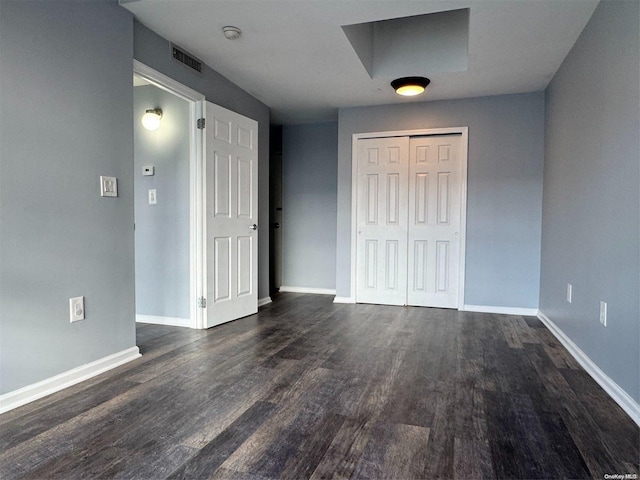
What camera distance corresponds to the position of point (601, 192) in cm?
220

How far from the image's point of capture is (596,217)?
7.47 ft

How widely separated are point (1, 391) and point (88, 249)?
79 centimetres

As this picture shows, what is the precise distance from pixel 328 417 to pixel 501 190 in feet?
10.4

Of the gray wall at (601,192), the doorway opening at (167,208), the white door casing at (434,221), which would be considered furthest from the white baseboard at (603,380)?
the doorway opening at (167,208)

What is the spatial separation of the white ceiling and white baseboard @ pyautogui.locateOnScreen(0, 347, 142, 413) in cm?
215

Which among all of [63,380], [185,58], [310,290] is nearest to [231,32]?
[185,58]

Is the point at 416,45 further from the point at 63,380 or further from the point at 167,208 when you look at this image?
the point at 63,380

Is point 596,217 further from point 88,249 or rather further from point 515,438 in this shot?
point 88,249

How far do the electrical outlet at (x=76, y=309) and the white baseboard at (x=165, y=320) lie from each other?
3.99 ft

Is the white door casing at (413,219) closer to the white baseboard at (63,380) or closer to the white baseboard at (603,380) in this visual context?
the white baseboard at (603,380)

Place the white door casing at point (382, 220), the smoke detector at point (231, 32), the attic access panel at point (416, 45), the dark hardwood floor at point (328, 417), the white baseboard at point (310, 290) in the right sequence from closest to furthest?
1. the dark hardwood floor at point (328, 417)
2. the smoke detector at point (231, 32)
3. the attic access panel at point (416, 45)
4. the white door casing at point (382, 220)
5. the white baseboard at point (310, 290)

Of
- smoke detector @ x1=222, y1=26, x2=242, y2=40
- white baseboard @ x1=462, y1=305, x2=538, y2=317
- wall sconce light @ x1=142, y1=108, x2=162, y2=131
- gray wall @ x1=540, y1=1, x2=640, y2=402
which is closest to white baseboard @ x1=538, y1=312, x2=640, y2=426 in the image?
gray wall @ x1=540, y1=1, x2=640, y2=402

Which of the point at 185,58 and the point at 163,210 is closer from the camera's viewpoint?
the point at 185,58

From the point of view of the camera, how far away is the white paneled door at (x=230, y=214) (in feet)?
10.8
